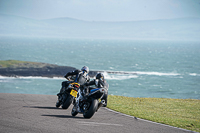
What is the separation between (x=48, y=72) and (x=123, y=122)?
79.3m

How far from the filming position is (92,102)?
11680mm

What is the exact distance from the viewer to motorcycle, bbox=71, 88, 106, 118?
11.7 meters

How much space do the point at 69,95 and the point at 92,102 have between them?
2676 millimetres

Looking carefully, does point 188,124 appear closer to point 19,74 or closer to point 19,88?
point 19,88

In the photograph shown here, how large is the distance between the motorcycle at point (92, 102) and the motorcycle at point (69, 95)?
121cm

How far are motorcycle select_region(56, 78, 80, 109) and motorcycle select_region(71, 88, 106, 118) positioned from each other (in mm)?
1214

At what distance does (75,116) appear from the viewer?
12.7m

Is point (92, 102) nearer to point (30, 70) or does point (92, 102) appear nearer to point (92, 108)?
point (92, 108)

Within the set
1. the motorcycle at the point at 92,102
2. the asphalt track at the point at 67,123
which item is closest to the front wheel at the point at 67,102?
the asphalt track at the point at 67,123

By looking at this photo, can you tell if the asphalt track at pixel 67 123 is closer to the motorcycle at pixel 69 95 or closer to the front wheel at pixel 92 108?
the front wheel at pixel 92 108

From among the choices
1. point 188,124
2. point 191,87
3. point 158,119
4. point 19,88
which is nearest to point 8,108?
point 158,119

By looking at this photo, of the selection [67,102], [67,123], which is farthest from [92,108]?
[67,102]

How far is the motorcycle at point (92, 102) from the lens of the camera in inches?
460

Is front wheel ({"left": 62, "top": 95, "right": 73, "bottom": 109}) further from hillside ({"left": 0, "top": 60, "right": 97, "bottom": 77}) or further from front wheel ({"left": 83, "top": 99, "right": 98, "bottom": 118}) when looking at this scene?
hillside ({"left": 0, "top": 60, "right": 97, "bottom": 77})
